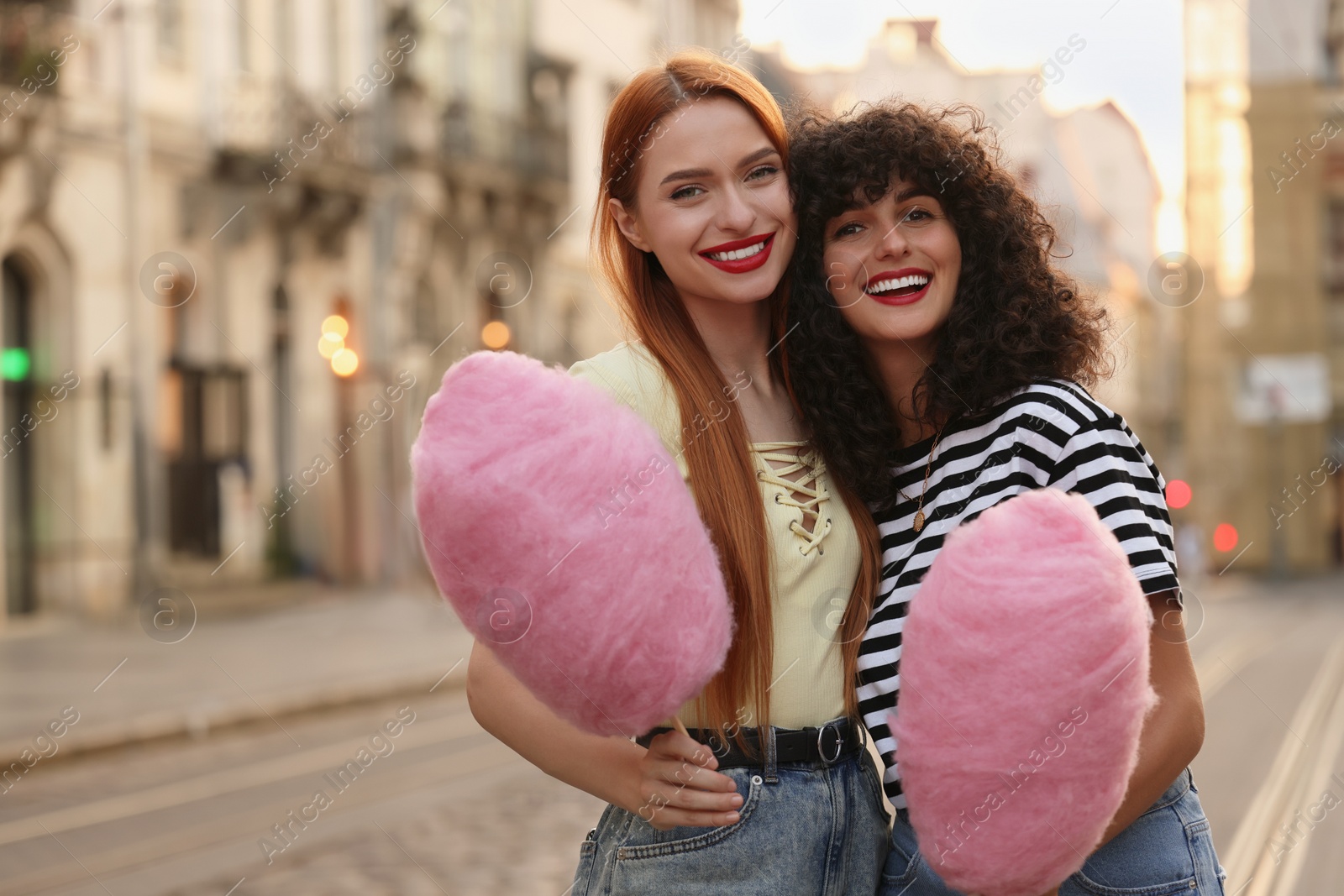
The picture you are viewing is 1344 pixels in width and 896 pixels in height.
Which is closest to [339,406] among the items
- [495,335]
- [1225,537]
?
[495,335]

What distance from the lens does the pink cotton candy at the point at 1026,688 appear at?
1.71 metres

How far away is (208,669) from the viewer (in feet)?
37.2

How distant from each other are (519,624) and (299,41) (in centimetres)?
1889

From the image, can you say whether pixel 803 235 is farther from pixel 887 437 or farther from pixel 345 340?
pixel 345 340

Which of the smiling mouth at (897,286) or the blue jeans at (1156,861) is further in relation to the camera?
the smiling mouth at (897,286)

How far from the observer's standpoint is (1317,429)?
112ft

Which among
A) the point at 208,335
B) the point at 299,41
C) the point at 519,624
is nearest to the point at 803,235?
the point at 519,624

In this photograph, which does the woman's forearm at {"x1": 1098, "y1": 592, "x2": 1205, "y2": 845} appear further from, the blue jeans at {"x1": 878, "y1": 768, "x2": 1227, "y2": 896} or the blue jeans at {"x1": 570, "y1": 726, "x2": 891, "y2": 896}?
the blue jeans at {"x1": 570, "y1": 726, "x2": 891, "y2": 896}

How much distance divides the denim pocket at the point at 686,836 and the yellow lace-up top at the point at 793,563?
0.28 feet

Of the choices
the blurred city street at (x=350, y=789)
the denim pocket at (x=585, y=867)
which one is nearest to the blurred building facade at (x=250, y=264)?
the blurred city street at (x=350, y=789)
